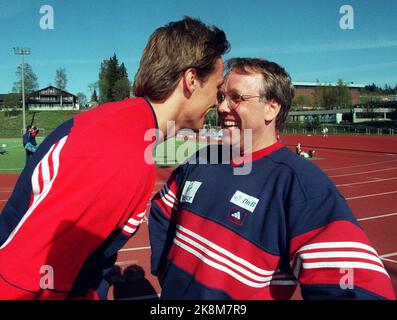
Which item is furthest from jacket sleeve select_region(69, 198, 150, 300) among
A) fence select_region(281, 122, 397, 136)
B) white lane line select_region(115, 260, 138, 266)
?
fence select_region(281, 122, 397, 136)

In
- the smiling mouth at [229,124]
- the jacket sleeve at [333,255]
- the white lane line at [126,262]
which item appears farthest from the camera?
the white lane line at [126,262]

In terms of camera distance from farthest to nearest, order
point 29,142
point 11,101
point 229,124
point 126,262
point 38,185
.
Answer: point 11,101
point 29,142
point 126,262
point 229,124
point 38,185

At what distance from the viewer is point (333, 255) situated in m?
1.49

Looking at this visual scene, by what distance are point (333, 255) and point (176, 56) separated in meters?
1.13

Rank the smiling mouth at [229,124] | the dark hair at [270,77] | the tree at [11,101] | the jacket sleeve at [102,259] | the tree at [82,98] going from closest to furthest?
1. the jacket sleeve at [102,259]
2. the dark hair at [270,77]
3. the smiling mouth at [229,124]
4. the tree at [11,101]
5. the tree at [82,98]

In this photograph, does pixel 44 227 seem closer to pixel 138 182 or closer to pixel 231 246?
pixel 138 182

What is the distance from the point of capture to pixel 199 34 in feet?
6.09

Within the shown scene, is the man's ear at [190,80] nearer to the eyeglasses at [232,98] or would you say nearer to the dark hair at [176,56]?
the dark hair at [176,56]

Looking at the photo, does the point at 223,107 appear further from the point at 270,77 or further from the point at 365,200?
the point at 365,200

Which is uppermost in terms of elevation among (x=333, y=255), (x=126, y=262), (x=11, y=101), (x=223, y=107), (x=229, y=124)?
(x=11, y=101)

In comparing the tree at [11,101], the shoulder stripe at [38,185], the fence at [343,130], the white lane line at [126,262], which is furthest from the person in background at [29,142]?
the tree at [11,101]

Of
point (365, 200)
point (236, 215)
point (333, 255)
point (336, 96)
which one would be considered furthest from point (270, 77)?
point (336, 96)

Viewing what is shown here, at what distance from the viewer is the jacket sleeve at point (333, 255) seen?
1.43 meters

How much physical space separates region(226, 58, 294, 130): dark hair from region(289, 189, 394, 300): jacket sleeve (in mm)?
759
